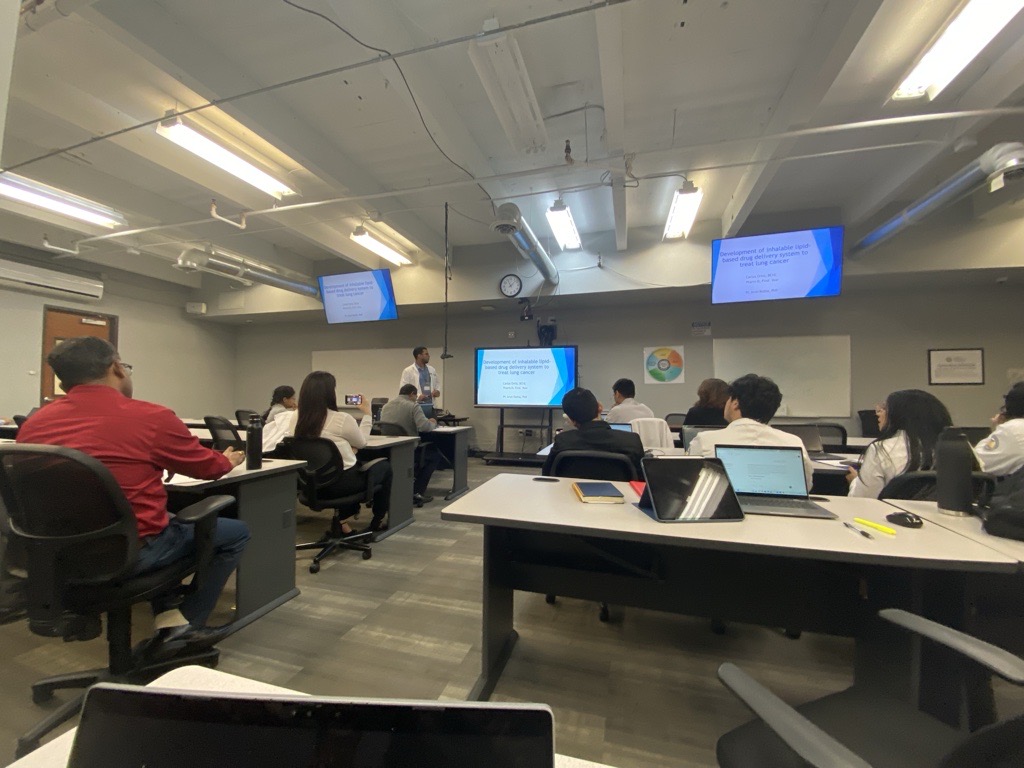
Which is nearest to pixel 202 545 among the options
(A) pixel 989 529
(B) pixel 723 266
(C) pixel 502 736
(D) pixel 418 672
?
(D) pixel 418 672

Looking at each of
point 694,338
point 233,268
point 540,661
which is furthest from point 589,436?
point 233,268

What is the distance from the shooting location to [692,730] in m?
1.41

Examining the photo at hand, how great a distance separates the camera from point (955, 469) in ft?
4.64

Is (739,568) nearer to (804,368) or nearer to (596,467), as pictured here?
(596,467)

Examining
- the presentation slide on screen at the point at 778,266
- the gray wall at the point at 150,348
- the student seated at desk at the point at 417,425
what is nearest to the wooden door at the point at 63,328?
the gray wall at the point at 150,348

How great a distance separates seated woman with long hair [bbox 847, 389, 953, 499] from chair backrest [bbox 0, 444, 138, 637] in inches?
123

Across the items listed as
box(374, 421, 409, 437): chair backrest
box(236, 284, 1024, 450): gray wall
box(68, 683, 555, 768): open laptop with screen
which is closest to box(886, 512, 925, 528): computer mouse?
box(68, 683, 555, 768): open laptop with screen

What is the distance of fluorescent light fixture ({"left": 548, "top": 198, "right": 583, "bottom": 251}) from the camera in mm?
3790

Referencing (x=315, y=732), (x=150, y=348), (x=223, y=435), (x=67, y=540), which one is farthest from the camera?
(x=150, y=348)

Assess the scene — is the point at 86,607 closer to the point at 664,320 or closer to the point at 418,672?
the point at 418,672

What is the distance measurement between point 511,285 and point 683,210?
235 centimetres

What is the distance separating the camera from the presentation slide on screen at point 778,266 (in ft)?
13.1

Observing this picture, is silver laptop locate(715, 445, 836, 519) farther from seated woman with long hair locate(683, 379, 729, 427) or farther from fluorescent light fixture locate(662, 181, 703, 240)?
fluorescent light fixture locate(662, 181, 703, 240)

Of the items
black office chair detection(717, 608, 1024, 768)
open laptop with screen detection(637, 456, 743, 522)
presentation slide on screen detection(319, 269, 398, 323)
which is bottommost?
black office chair detection(717, 608, 1024, 768)
